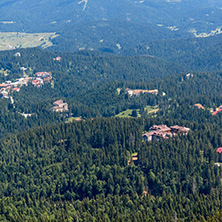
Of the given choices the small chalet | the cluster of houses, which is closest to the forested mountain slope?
the small chalet

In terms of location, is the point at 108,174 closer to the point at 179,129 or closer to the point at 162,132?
the point at 162,132

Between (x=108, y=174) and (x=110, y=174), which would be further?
(x=108, y=174)

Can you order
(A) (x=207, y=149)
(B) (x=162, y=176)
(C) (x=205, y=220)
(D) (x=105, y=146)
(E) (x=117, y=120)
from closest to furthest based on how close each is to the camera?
(C) (x=205, y=220)
(B) (x=162, y=176)
(A) (x=207, y=149)
(D) (x=105, y=146)
(E) (x=117, y=120)

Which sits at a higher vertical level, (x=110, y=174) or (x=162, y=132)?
(x=162, y=132)

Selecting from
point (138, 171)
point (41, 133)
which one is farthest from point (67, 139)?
point (138, 171)

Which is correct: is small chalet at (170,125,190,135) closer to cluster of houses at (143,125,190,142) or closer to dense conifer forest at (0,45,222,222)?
cluster of houses at (143,125,190,142)

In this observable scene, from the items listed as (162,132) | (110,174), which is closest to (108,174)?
(110,174)

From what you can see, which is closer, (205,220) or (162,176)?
(205,220)

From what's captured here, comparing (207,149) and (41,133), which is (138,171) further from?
(41,133)
